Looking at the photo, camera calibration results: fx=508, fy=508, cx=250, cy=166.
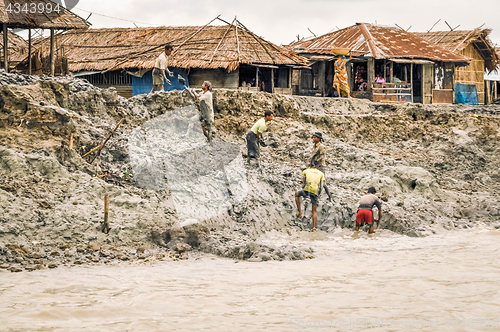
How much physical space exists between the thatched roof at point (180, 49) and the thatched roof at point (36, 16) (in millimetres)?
4262

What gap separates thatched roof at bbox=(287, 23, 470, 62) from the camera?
2081 centimetres

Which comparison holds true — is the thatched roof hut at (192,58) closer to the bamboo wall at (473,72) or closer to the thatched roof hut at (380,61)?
the thatched roof hut at (380,61)

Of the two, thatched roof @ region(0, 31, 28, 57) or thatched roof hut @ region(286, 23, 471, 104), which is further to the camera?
thatched roof hut @ region(286, 23, 471, 104)

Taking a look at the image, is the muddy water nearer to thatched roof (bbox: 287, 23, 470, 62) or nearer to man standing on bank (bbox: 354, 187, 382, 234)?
man standing on bank (bbox: 354, 187, 382, 234)

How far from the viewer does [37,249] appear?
747 cm

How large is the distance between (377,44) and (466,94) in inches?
255

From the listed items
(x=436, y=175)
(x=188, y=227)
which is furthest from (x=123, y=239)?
(x=436, y=175)

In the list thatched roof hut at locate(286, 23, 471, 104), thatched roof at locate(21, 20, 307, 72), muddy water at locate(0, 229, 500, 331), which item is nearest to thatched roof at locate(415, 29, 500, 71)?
thatched roof hut at locate(286, 23, 471, 104)

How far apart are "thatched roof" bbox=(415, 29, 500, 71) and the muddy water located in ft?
63.9

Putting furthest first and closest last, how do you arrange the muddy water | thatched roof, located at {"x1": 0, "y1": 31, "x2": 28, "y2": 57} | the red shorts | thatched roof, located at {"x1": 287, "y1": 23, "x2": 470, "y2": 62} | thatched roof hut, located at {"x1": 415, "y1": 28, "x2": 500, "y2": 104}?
thatched roof hut, located at {"x1": 415, "y1": 28, "x2": 500, "y2": 104}
thatched roof, located at {"x1": 287, "y1": 23, "x2": 470, "y2": 62}
thatched roof, located at {"x1": 0, "y1": 31, "x2": 28, "y2": 57}
the red shorts
the muddy water

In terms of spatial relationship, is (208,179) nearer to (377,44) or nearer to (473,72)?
(377,44)

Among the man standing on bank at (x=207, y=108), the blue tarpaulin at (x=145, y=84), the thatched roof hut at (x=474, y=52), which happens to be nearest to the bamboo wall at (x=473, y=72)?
the thatched roof hut at (x=474, y=52)

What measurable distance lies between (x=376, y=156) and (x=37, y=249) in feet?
30.5

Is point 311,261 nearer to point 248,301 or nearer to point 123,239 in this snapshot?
point 248,301
